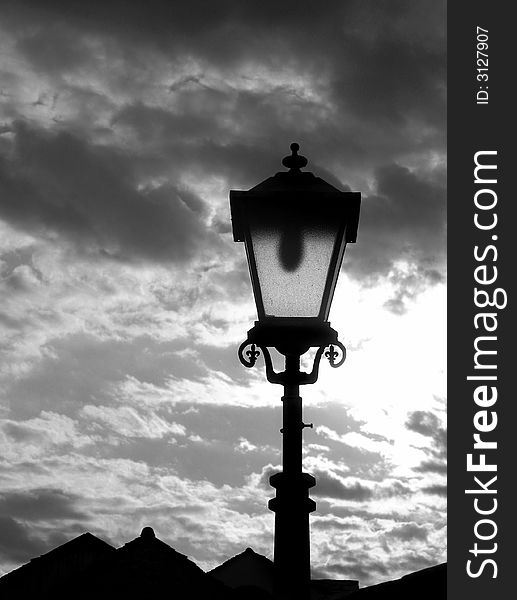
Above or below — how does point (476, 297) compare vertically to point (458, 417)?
above

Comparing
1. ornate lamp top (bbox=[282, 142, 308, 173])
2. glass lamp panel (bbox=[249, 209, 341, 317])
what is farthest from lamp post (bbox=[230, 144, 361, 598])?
ornate lamp top (bbox=[282, 142, 308, 173])

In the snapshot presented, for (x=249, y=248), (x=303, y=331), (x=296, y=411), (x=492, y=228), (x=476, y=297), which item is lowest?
(x=296, y=411)

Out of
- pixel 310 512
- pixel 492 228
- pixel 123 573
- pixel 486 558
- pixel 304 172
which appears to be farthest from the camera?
pixel 123 573

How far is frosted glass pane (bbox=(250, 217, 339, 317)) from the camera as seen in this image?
186 inches

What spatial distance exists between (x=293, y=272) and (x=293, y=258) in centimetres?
7

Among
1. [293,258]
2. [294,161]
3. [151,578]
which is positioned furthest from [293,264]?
[151,578]

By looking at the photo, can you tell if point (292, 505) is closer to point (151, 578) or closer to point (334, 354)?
point (334, 354)

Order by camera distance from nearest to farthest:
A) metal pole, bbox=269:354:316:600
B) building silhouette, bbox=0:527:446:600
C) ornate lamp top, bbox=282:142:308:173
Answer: metal pole, bbox=269:354:316:600, building silhouette, bbox=0:527:446:600, ornate lamp top, bbox=282:142:308:173

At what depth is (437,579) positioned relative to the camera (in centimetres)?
490

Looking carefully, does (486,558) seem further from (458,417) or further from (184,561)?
(184,561)

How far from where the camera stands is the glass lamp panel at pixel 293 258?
15.5ft

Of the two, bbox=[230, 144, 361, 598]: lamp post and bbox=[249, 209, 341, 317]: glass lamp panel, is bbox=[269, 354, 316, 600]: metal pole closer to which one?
bbox=[230, 144, 361, 598]: lamp post

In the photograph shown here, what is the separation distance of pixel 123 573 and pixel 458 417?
11710mm

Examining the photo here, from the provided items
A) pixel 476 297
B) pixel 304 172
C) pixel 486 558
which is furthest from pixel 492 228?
pixel 304 172
